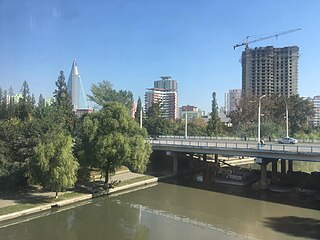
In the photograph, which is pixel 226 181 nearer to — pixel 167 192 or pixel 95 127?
pixel 167 192

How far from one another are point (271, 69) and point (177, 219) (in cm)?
9928

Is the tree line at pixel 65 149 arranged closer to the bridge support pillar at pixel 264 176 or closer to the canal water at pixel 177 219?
the canal water at pixel 177 219

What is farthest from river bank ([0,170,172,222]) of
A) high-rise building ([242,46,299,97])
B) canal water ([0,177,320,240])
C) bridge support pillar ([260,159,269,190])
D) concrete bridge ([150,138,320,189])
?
high-rise building ([242,46,299,97])

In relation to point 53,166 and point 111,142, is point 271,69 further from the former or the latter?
point 53,166

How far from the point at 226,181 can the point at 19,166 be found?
2537 centimetres

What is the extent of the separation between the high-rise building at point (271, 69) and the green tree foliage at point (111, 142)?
8549 cm

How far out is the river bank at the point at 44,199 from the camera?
27.8 metres

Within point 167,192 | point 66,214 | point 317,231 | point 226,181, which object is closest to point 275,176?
point 226,181

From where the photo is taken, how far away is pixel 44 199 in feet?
103

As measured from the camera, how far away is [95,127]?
35.4m

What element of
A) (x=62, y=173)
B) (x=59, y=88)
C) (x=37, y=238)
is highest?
(x=59, y=88)

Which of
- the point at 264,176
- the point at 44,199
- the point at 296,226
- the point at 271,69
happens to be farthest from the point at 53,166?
the point at 271,69

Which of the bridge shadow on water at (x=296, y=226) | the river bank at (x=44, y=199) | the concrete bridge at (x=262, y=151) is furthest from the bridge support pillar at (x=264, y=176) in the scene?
the river bank at (x=44, y=199)

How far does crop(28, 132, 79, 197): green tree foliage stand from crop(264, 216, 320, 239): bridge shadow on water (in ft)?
58.2
